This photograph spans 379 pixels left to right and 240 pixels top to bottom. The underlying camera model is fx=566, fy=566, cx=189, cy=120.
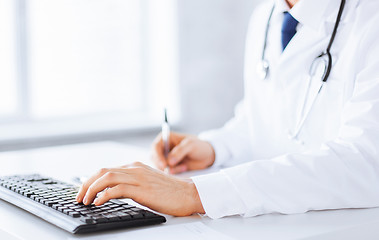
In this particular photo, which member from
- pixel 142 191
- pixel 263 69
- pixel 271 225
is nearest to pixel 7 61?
pixel 263 69

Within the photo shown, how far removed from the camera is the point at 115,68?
11.8 feet

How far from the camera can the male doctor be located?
102cm

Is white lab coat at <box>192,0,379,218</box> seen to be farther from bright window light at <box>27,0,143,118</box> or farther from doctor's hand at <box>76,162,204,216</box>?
bright window light at <box>27,0,143,118</box>

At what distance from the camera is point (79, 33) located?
11.2ft

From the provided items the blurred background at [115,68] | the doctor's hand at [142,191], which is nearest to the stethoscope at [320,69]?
the doctor's hand at [142,191]

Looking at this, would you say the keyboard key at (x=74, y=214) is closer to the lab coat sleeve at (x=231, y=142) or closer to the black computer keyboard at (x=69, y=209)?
the black computer keyboard at (x=69, y=209)

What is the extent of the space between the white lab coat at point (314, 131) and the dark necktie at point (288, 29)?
1.4 inches

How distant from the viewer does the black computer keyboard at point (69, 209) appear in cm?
89

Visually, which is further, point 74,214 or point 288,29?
point 288,29

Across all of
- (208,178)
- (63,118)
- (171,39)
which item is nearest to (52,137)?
(63,118)

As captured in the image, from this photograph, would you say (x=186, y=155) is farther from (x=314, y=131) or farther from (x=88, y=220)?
(x=88, y=220)

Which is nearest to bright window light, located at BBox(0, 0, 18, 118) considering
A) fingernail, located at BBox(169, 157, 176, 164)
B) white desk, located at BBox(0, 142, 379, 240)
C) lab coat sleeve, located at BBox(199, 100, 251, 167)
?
lab coat sleeve, located at BBox(199, 100, 251, 167)

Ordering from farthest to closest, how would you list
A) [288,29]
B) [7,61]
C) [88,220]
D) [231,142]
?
[7,61], [231,142], [288,29], [88,220]

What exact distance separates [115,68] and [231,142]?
2.05 metres
